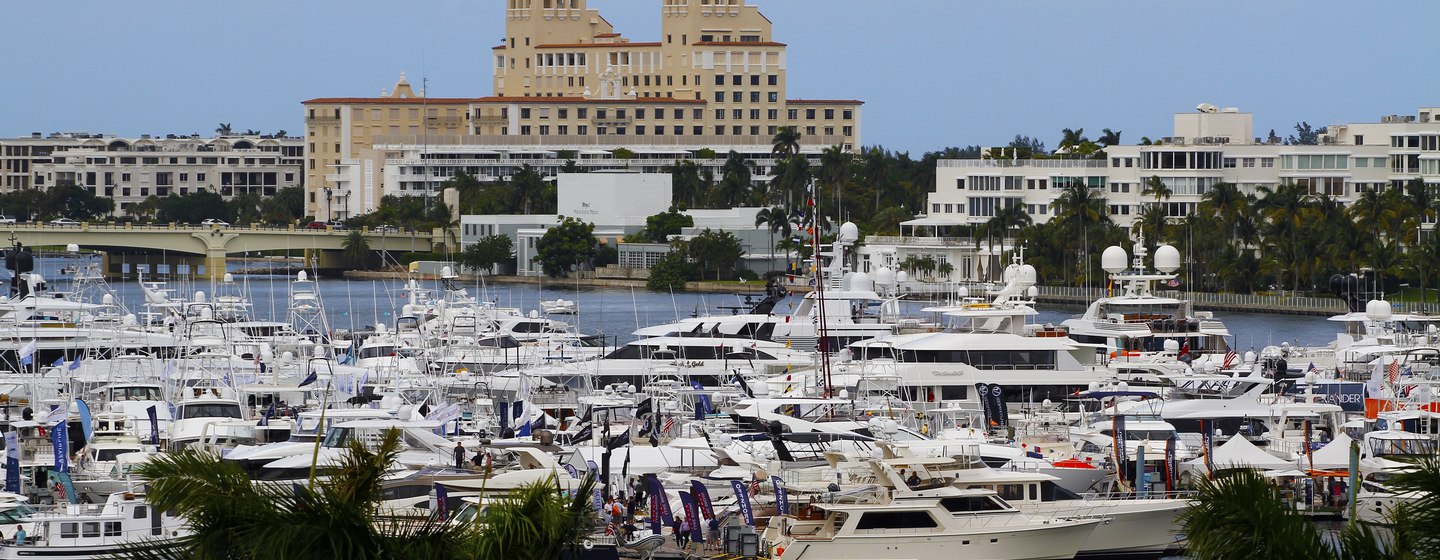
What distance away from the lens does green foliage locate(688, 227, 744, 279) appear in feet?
399

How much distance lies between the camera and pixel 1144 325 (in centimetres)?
5572

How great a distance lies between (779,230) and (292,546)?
115459 millimetres

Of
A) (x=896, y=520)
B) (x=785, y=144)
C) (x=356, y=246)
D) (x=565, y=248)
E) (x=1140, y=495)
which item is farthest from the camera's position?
(x=785, y=144)

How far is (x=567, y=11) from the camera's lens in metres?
185

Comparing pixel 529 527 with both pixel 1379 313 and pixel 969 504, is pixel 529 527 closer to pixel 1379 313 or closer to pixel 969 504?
pixel 969 504

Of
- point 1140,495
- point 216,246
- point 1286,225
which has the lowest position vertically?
point 1140,495

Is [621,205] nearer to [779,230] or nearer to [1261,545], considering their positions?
[779,230]

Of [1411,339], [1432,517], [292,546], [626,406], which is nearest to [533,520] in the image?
[292,546]

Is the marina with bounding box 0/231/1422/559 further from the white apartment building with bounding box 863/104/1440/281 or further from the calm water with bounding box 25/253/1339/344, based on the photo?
the white apartment building with bounding box 863/104/1440/281

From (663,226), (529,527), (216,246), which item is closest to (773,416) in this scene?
(529,527)

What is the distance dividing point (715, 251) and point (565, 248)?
1023 cm

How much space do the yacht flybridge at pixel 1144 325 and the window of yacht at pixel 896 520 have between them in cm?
2686

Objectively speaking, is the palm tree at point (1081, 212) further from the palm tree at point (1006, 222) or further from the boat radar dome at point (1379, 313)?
the boat radar dome at point (1379, 313)

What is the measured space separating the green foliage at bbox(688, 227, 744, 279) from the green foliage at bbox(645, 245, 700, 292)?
0.63m
